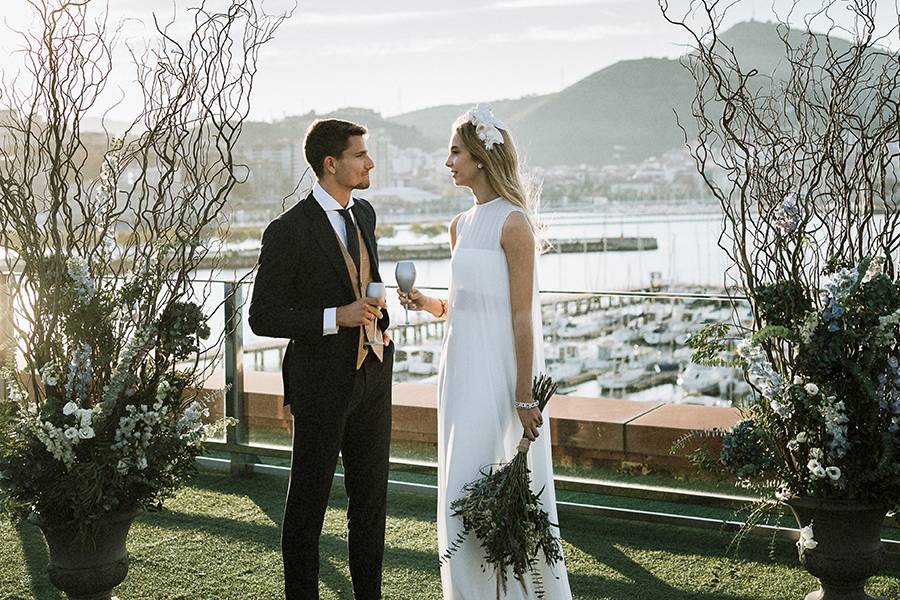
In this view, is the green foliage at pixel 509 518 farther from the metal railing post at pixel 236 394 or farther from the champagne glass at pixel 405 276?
the metal railing post at pixel 236 394

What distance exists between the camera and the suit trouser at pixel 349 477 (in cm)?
322

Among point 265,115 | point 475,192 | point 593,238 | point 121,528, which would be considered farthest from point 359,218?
point 593,238

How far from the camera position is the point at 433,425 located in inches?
212

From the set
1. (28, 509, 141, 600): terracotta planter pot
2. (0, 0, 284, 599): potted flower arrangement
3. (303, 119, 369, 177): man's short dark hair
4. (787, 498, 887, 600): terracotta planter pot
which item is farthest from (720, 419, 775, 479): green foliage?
(28, 509, 141, 600): terracotta planter pot

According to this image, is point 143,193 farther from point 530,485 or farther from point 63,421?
point 530,485

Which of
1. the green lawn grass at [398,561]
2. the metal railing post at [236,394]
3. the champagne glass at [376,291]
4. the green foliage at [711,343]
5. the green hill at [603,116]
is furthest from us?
the green hill at [603,116]

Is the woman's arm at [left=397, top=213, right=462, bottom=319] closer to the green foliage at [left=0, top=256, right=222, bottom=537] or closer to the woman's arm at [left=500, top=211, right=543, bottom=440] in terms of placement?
the woman's arm at [left=500, top=211, right=543, bottom=440]

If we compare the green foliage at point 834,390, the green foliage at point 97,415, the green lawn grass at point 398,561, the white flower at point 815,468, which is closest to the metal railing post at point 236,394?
the green lawn grass at point 398,561

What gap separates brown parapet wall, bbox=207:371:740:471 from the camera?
4836 mm

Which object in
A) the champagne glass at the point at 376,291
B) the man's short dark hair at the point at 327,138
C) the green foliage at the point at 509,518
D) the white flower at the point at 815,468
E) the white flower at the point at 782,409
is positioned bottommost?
the green foliage at the point at 509,518

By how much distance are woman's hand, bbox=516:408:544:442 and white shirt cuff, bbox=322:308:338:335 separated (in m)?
0.62

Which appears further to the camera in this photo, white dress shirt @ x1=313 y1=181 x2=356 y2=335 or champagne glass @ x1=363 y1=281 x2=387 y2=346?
white dress shirt @ x1=313 y1=181 x2=356 y2=335

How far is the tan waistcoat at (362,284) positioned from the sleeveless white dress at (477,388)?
0.81 ft

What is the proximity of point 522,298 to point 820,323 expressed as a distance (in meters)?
0.91
